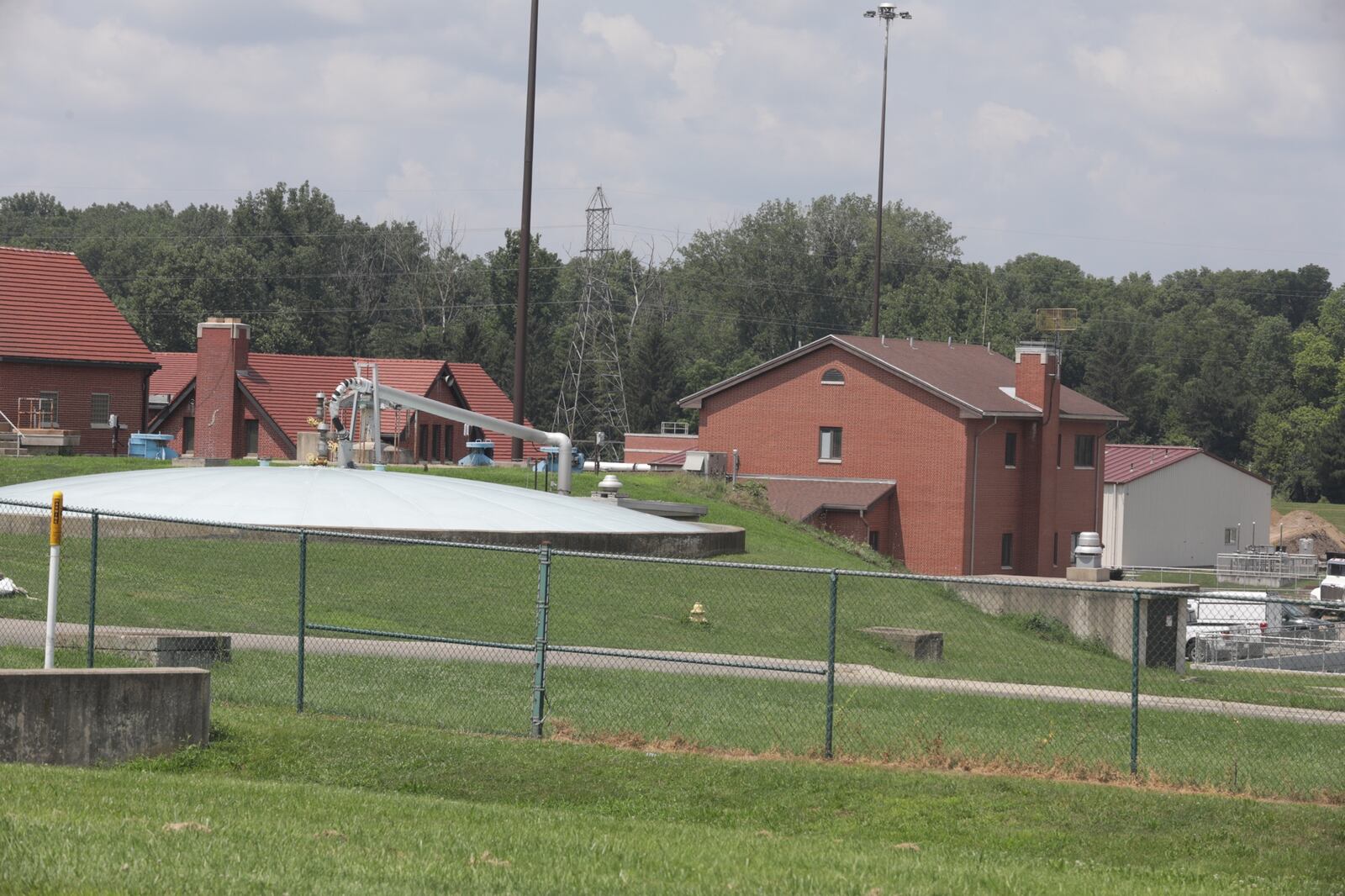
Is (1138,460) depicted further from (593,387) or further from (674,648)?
(674,648)

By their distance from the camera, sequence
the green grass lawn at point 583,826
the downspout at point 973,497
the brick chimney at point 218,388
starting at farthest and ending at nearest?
the brick chimney at point 218,388, the downspout at point 973,497, the green grass lawn at point 583,826

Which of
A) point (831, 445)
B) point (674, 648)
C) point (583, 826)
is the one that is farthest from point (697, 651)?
point (831, 445)

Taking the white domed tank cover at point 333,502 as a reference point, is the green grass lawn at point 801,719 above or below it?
below

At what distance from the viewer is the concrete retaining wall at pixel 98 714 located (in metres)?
12.1

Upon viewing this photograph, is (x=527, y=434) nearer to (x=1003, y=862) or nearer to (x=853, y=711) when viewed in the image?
(x=853, y=711)

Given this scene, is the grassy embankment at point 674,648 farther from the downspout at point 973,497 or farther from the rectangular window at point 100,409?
the rectangular window at point 100,409

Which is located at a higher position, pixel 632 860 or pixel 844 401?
pixel 844 401

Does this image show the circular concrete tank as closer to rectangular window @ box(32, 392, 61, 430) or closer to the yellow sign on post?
the yellow sign on post

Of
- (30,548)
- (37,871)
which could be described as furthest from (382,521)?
(37,871)

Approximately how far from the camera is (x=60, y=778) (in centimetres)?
1107

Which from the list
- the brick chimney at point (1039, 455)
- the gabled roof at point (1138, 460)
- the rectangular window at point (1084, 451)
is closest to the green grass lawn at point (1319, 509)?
the gabled roof at point (1138, 460)

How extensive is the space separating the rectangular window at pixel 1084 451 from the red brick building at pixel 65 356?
3554 cm

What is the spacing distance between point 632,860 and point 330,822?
2.08m

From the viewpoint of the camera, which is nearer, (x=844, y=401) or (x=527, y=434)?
(x=527, y=434)
